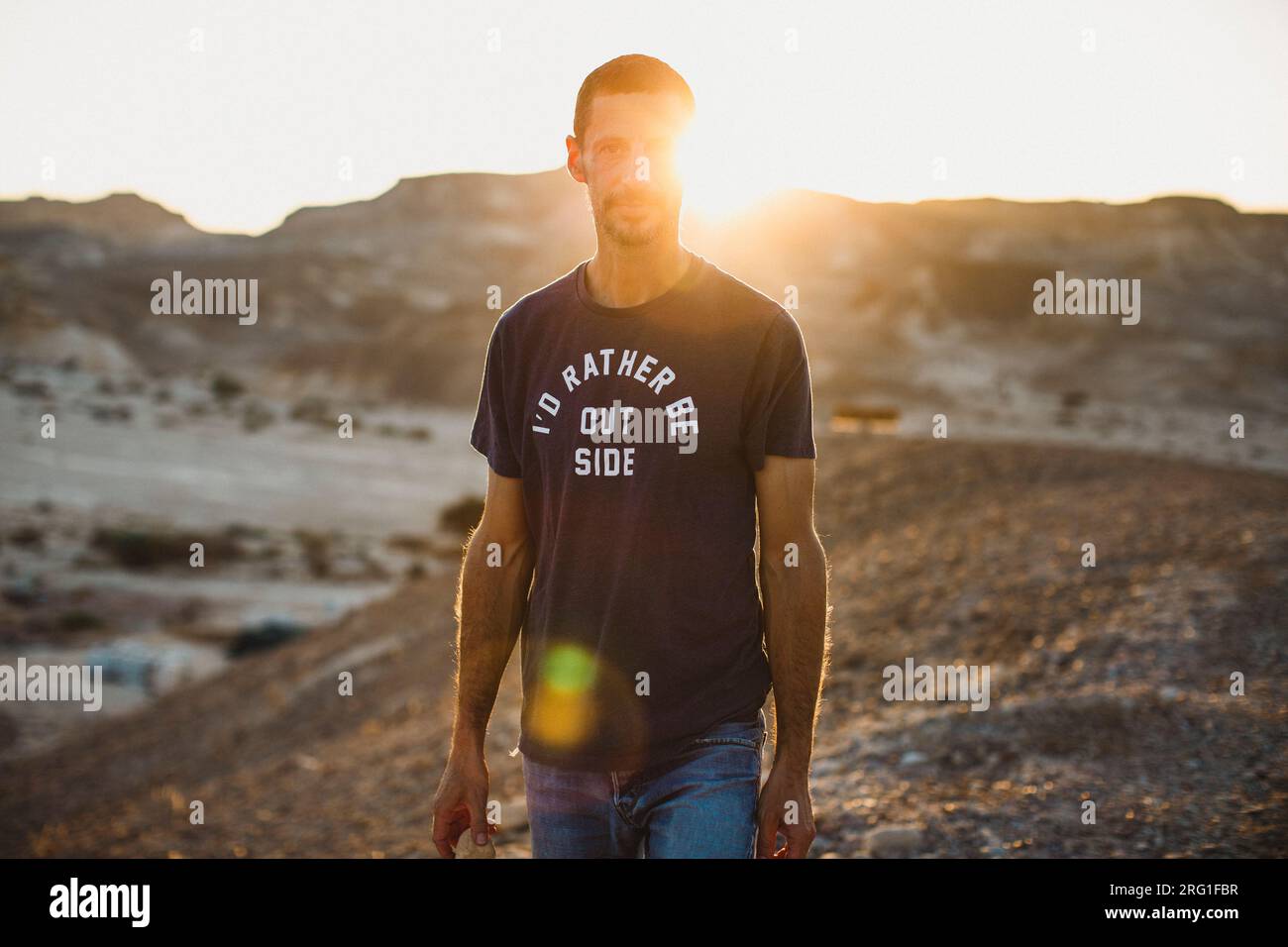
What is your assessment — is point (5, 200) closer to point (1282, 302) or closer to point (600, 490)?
point (1282, 302)

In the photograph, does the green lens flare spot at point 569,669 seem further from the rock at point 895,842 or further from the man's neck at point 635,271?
the rock at point 895,842

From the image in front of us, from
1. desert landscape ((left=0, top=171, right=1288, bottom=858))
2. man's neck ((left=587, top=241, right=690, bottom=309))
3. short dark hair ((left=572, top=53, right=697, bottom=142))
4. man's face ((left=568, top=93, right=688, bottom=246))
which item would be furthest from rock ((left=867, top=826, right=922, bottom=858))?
short dark hair ((left=572, top=53, right=697, bottom=142))

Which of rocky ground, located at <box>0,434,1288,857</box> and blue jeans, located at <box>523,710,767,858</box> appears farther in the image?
rocky ground, located at <box>0,434,1288,857</box>

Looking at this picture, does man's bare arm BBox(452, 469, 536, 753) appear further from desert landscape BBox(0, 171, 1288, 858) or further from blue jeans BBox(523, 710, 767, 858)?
desert landscape BBox(0, 171, 1288, 858)

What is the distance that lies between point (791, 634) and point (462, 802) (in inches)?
37.4

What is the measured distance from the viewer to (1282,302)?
89500 millimetres

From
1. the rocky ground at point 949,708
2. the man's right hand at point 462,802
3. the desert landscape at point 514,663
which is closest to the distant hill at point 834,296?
the desert landscape at point 514,663

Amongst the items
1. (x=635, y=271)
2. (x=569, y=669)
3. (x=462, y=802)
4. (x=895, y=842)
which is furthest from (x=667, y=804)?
(x=895, y=842)

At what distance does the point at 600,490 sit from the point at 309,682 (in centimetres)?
1085

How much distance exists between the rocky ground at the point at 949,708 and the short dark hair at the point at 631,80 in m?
3.97

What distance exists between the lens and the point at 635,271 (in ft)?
8.68

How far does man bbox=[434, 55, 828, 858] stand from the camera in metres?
2.56

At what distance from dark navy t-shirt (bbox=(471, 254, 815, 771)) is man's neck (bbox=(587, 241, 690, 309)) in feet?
0.13
